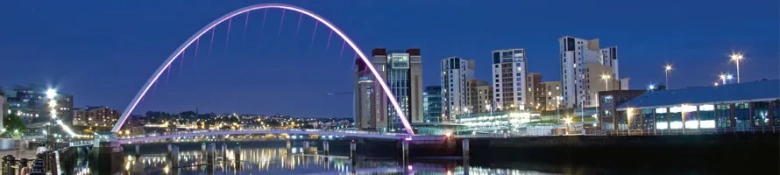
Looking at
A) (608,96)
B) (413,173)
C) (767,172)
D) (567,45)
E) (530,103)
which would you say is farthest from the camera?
(530,103)

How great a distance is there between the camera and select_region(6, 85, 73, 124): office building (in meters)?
145

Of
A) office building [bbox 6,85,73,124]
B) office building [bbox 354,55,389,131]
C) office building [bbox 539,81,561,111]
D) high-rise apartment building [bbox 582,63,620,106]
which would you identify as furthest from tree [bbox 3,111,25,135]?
office building [bbox 539,81,561,111]

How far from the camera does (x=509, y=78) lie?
15625 centimetres

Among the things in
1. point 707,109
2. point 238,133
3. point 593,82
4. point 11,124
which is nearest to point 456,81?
point 593,82

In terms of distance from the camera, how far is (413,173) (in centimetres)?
5781

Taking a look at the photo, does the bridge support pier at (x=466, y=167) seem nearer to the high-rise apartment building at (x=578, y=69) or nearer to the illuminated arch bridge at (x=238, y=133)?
the illuminated arch bridge at (x=238, y=133)

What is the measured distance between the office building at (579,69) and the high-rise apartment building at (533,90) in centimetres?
1219

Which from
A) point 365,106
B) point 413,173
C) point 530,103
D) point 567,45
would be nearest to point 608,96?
point 413,173

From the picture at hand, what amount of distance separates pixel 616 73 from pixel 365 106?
196ft

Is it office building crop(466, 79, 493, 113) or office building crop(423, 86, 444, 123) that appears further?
office building crop(423, 86, 444, 123)

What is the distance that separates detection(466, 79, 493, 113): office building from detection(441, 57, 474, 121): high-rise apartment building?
1.49 m

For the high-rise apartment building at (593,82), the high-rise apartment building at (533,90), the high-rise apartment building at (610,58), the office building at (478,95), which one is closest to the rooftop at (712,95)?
the high-rise apartment building at (593,82)

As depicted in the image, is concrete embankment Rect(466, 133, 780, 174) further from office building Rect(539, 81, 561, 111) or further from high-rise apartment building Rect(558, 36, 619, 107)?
office building Rect(539, 81, 561, 111)

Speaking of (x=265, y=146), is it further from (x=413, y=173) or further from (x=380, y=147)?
(x=413, y=173)
